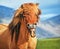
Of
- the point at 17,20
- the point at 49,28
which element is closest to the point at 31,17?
the point at 17,20

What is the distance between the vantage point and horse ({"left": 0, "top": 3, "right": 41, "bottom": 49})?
164 centimetres

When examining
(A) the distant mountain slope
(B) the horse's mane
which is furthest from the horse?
(A) the distant mountain slope

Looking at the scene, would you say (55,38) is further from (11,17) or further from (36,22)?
(11,17)

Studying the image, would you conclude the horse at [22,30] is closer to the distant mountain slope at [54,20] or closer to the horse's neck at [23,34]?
the horse's neck at [23,34]

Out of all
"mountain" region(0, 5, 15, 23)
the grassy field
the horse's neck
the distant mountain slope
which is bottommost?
the grassy field

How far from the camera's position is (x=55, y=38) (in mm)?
1746

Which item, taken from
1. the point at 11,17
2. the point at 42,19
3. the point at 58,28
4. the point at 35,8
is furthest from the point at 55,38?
the point at 11,17

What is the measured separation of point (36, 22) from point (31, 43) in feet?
0.64

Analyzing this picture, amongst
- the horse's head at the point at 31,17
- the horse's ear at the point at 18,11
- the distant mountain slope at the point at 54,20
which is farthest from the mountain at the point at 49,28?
the horse's ear at the point at 18,11

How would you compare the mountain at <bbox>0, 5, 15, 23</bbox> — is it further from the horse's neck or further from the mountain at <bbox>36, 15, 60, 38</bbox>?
the mountain at <bbox>36, 15, 60, 38</bbox>

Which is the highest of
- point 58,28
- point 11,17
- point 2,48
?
point 11,17

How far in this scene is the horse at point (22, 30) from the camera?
1.64 m

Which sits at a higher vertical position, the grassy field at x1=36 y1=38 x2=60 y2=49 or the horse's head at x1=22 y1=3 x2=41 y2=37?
the horse's head at x1=22 y1=3 x2=41 y2=37

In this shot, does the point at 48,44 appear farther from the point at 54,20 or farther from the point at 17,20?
the point at 17,20
